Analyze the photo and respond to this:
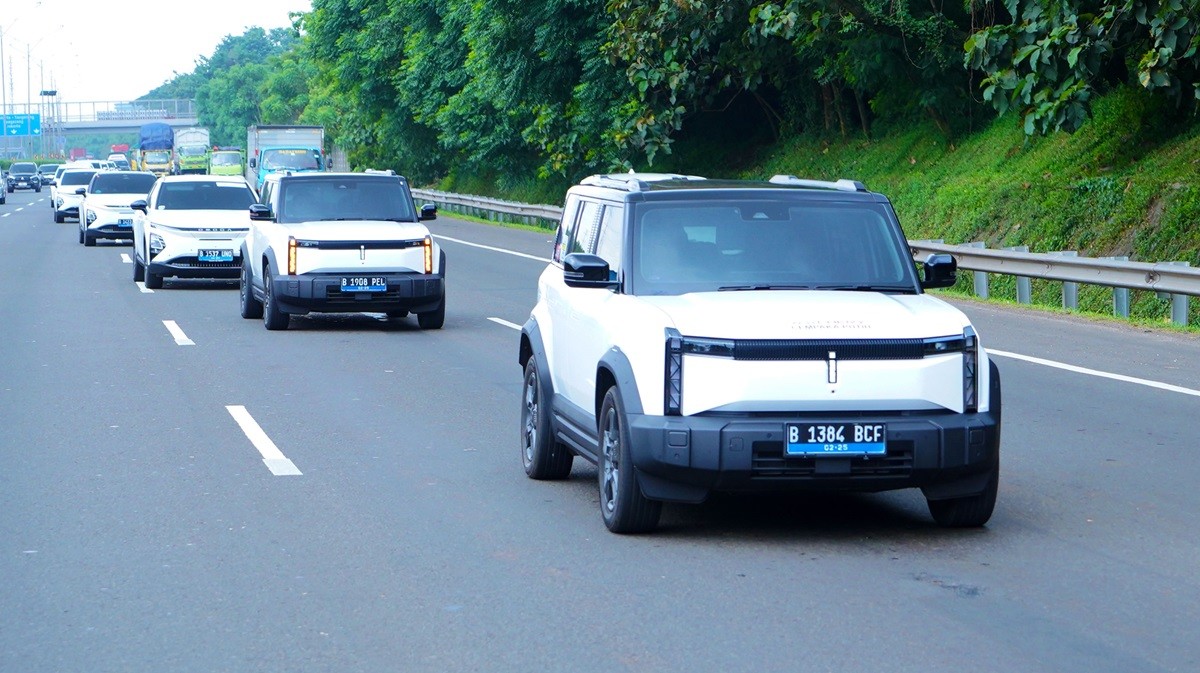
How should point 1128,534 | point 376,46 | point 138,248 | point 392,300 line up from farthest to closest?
1. point 376,46
2. point 138,248
3. point 392,300
4. point 1128,534

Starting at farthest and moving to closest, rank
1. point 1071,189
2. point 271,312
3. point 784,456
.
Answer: point 1071,189 < point 271,312 < point 784,456

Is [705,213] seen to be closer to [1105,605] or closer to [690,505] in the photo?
[690,505]

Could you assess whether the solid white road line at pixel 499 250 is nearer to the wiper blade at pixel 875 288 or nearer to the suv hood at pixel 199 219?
the suv hood at pixel 199 219

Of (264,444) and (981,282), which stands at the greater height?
(981,282)

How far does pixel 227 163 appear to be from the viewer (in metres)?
72.2

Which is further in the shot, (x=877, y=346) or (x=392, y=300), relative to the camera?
(x=392, y=300)

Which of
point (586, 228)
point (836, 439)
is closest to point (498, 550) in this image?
point (836, 439)

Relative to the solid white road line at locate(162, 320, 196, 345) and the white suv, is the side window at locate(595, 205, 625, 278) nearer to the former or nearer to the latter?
the white suv

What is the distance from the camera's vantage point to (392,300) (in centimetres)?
1792

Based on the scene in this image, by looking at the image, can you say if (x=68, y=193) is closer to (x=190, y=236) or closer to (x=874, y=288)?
(x=190, y=236)

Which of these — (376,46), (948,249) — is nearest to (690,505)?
(948,249)

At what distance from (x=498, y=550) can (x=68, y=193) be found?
4574 cm

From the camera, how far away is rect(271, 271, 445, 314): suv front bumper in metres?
17.6

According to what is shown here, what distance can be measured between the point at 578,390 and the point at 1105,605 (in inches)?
120
